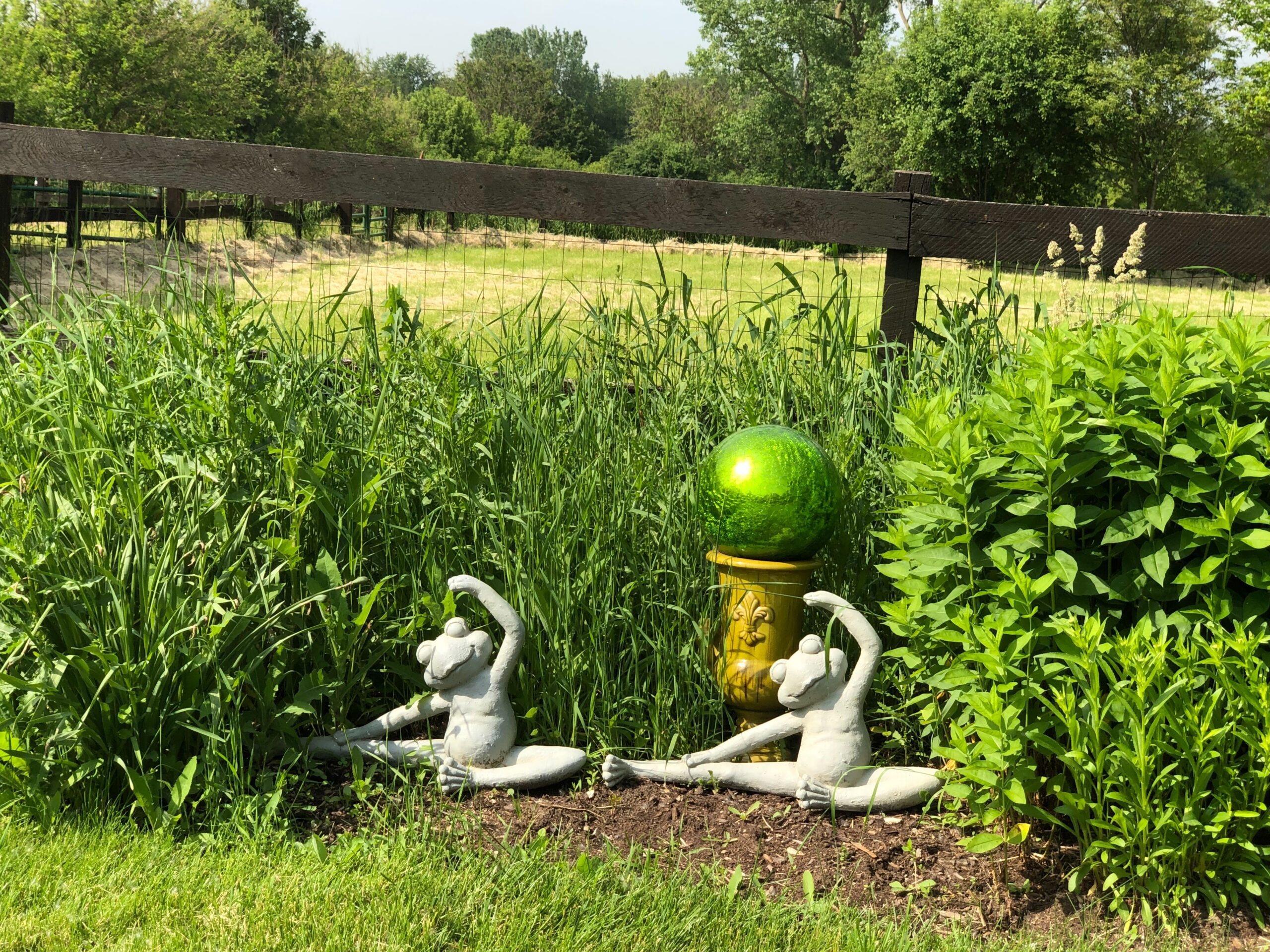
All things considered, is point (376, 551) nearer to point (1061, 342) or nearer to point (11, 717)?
point (11, 717)

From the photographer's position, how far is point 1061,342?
265 centimetres

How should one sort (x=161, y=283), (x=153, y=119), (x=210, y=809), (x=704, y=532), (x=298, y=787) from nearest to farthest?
(x=210, y=809) → (x=298, y=787) → (x=704, y=532) → (x=161, y=283) → (x=153, y=119)

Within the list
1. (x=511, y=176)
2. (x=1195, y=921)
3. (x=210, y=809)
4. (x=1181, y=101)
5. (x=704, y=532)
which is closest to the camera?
(x=1195, y=921)

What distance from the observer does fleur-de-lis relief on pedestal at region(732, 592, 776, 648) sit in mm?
2873

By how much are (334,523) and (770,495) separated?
1.20 m

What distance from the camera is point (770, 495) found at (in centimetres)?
277

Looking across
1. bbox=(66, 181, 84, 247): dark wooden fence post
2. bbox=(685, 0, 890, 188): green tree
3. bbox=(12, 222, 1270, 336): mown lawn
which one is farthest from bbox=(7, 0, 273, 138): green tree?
bbox=(685, 0, 890, 188): green tree

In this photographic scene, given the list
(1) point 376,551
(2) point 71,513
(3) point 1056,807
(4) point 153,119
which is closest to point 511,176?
(1) point 376,551

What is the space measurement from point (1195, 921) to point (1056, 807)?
35 centimetres

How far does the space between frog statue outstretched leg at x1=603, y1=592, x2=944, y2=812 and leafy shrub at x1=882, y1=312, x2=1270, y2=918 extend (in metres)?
0.14

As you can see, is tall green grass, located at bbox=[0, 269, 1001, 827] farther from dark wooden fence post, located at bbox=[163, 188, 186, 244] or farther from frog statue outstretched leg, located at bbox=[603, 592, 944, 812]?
dark wooden fence post, located at bbox=[163, 188, 186, 244]

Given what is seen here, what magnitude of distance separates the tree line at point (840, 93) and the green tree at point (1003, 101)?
82 mm

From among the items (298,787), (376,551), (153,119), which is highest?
(153,119)

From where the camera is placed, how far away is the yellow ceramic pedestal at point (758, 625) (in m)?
2.87
